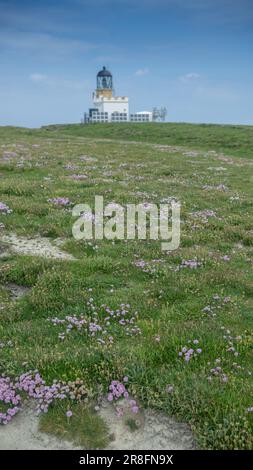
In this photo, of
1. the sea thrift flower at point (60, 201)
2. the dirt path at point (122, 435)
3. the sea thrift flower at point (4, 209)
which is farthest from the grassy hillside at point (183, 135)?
the dirt path at point (122, 435)

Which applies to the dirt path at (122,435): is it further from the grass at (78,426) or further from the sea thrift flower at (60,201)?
the sea thrift flower at (60,201)

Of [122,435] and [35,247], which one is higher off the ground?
[35,247]

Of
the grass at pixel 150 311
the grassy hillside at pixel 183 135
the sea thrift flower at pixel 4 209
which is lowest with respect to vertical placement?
the grass at pixel 150 311

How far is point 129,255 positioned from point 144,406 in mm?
6991

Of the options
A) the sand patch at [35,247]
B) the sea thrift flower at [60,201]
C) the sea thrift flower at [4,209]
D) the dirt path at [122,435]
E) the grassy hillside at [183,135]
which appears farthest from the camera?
the grassy hillside at [183,135]

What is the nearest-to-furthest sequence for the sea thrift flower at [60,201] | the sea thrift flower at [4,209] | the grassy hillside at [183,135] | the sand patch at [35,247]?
the sand patch at [35,247]
the sea thrift flower at [4,209]
the sea thrift flower at [60,201]
the grassy hillside at [183,135]

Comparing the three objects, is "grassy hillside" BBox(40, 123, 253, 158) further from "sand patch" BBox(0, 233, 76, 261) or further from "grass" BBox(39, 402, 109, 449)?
"grass" BBox(39, 402, 109, 449)

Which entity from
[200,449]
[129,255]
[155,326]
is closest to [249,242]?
[129,255]

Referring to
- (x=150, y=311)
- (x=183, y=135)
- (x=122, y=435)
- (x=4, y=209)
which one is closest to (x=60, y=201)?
(x=4, y=209)

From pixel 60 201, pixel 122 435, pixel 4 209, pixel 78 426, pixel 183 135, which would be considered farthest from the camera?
pixel 183 135

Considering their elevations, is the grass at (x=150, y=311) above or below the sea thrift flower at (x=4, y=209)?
below

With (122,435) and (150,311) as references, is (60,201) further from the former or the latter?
(122,435)
